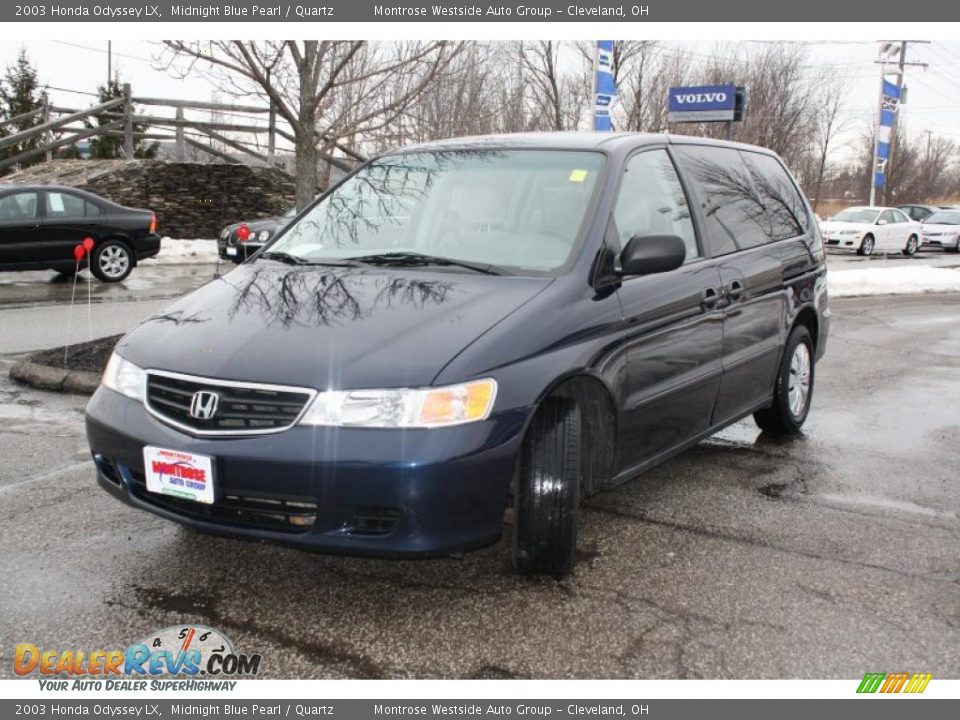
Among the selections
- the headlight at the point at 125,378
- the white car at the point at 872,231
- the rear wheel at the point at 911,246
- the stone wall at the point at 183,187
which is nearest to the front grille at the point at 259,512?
the headlight at the point at 125,378

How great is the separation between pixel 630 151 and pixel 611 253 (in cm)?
70

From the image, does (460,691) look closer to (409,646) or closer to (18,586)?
(409,646)

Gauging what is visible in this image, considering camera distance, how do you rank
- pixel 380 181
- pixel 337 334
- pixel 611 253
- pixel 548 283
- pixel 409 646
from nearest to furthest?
pixel 409 646
pixel 337 334
pixel 548 283
pixel 611 253
pixel 380 181

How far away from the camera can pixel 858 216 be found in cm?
2919

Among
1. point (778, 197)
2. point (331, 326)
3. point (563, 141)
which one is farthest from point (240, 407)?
point (778, 197)

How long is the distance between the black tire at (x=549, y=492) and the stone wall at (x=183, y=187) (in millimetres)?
18568

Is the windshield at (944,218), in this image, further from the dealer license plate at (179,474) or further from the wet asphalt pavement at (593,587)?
the dealer license plate at (179,474)

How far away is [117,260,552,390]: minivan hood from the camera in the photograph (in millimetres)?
3184

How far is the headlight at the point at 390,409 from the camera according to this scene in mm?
3082

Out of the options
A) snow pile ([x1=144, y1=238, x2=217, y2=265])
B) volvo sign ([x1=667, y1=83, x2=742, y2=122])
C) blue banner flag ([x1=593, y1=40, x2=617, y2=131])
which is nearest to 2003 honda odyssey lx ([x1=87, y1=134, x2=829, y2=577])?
blue banner flag ([x1=593, y1=40, x2=617, y2=131])

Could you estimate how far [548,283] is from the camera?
370 centimetres

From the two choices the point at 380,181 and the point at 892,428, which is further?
the point at 892,428

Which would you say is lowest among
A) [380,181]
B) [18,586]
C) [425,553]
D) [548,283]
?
[18,586]

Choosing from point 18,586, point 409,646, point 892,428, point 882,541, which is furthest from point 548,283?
point 892,428
